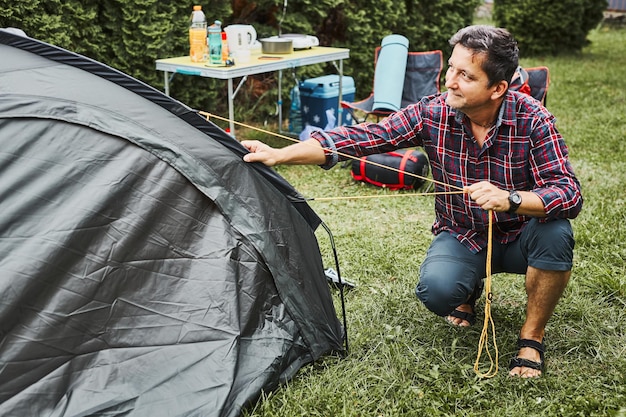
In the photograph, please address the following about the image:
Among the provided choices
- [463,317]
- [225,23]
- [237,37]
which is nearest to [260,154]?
[463,317]

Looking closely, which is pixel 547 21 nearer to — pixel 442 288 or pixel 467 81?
pixel 467 81

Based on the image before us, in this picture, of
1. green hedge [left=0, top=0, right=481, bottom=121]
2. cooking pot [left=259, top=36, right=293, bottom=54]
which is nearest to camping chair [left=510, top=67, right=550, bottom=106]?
cooking pot [left=259, top=36, right=293, bottom=54]

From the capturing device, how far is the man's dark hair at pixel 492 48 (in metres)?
2.36

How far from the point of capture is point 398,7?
757 centimetres

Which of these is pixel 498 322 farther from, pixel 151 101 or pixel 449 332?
pixel 151 101

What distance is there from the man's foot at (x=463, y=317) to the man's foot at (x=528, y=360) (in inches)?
13.0

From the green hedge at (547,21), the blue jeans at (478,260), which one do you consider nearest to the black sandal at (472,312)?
the blue jeans at (478,260)

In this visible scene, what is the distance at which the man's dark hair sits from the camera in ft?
7.75

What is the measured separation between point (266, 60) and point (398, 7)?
310 cm

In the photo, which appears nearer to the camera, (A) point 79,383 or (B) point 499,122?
(A) point 79,383

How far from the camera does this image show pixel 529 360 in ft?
8.35

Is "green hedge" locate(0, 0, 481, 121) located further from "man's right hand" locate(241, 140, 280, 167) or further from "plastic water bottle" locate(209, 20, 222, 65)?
"man's right hand" locate(241, 140, 280, 167)

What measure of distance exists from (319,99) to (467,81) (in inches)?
135

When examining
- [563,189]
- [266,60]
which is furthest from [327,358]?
[266,60]
